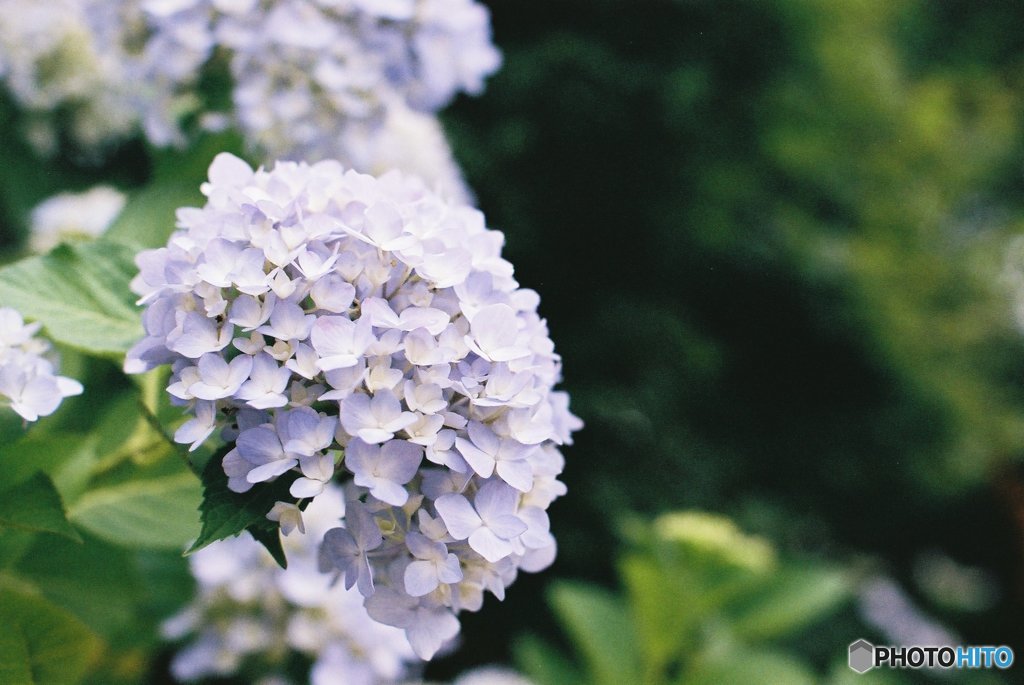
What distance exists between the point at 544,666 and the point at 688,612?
291 mm

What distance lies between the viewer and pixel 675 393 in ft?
7.07

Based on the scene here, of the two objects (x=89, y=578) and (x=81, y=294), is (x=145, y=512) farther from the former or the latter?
(x=81, y=294)

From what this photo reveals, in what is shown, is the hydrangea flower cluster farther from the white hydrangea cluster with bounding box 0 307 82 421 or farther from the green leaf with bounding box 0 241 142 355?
the white hydrangea cluster with bounding box 0 307 82 421

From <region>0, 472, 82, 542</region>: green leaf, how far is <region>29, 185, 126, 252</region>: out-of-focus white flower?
1.80 ft

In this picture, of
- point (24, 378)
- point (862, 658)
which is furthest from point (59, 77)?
point (862, 658)

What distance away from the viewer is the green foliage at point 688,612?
1132 mm

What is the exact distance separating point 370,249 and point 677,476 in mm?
1660

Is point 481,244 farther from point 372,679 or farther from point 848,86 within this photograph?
point 848,86

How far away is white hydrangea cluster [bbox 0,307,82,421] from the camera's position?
0.51 meters

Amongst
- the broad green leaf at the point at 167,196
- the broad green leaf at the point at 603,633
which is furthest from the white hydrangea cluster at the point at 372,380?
the broad green leaf at the point at 603,633

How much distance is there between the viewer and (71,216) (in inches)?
43.4

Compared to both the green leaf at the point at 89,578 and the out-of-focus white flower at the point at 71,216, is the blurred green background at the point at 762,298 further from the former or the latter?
the green leaf at the point at 89,578

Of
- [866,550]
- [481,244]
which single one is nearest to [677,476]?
[866,550]

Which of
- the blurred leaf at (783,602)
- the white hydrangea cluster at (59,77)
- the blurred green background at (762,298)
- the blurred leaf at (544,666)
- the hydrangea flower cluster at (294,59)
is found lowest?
the blurred leaf at (544,666)
